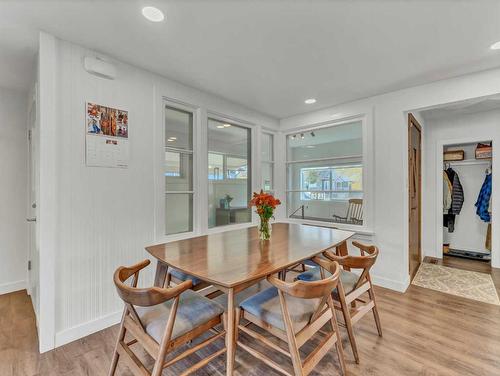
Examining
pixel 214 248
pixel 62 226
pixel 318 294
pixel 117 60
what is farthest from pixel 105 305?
pixel 117 60

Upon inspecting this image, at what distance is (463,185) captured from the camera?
14.8 feet

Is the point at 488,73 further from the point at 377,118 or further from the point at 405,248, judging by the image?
the point at 405,248

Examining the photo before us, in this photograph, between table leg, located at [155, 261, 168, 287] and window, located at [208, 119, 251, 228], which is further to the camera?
window, located at [208, 119, 251, 228]

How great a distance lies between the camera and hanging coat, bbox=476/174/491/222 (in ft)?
13.4

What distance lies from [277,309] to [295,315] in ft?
0.39

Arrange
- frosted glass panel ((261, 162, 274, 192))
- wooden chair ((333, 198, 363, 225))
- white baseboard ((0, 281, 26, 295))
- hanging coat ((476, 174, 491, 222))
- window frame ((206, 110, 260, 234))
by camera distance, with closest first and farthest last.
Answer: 1. white baseboard ((0, 281, 26, 295))
2. window frame ((206, 110, 260, 234))
3. wooden chair ((333, 198, 363, 225))
4. hanging coat ((476, 174, 491, 222))
5. frosted glass panel ((261, 162, 274, 192))

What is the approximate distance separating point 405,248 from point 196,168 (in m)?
2.85

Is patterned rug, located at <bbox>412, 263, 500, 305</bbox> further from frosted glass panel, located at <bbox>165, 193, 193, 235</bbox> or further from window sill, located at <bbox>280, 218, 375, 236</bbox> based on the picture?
frosted glass panel, located at <bbox>165, 193, 193, 235</bbox>

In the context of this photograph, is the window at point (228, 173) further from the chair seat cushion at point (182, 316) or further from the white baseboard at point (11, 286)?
the white baseboard at point (11, 286)

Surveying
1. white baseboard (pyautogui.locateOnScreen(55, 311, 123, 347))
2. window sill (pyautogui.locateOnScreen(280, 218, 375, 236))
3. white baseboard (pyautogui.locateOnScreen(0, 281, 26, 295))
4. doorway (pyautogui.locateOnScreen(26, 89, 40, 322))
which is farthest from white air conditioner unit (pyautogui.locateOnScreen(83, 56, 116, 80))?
window sill (pyautogui.locateOnScreen(280, 218, 375, 236))

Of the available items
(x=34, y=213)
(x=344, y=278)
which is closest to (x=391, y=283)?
(x=344, y=278)

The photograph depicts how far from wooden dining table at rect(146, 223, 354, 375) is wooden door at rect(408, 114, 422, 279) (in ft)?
5.04

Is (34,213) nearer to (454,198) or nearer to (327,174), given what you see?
(327,174)

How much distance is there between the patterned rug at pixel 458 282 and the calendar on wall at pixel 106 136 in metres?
3.96
